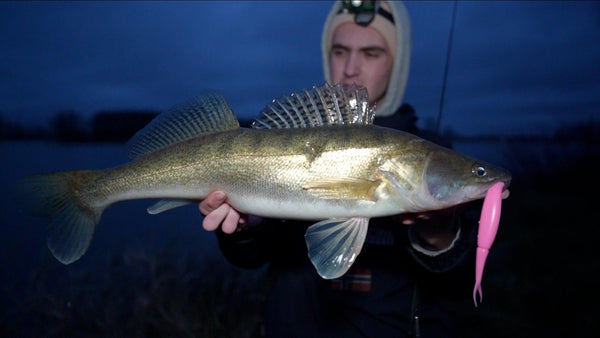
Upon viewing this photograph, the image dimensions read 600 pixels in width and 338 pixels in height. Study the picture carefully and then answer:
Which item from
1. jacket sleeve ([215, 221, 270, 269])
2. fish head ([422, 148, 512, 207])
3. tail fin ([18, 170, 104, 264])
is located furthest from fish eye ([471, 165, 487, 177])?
tail fin ([18, 170, 104, 264])

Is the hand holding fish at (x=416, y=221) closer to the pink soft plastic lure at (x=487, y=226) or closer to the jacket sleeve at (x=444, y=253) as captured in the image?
the jacket sleeve at (x=444, y=253)

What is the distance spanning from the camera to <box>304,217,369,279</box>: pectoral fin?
209 centimetres

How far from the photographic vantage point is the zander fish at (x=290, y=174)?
6.89ft

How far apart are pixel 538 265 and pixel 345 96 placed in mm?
7561

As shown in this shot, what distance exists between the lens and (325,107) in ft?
7.39

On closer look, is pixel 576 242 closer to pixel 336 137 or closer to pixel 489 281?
pixel 489 281

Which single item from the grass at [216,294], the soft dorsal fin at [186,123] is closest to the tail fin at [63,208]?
the soft dorsal fin at [186,123]

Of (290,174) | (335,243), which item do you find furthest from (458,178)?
(290,174)

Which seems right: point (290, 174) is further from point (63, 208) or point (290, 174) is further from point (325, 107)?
point (63, 208)

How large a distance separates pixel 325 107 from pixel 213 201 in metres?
0.84

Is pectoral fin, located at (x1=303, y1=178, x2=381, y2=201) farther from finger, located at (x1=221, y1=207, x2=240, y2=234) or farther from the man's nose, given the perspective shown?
the man's nose

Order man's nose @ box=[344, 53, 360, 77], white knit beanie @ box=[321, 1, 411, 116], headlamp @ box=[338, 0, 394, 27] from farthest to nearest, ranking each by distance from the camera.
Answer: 1. white knit beanie @ box=[321, 1, 411, 116]
2. headlamp @ box=[338, 0, 394, 27]
3. man's nose @ box=[344, 53, 360, 77]

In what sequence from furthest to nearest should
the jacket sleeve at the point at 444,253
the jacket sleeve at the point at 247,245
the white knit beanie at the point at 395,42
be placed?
the white knit beanie at the point at 395,42 < the jacket sleeve at the point at 247,245 < the jacket sleeve at the point at 444,253

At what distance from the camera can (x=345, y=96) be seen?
226 centimetres
